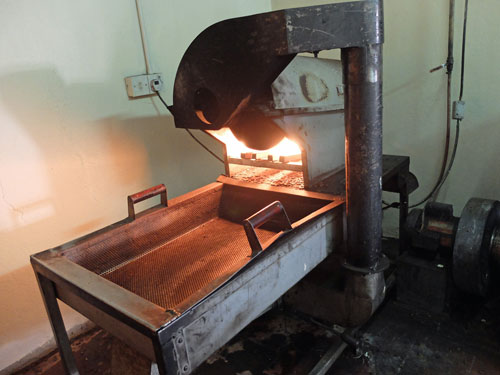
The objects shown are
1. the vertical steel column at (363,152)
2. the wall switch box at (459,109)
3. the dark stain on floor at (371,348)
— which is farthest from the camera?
the wall switch box at (459,109)

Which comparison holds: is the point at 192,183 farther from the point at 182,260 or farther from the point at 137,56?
the point at 182,260

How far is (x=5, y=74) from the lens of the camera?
4.90ft

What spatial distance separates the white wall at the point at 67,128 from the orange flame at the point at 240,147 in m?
0.52

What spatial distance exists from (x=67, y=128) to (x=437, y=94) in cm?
198

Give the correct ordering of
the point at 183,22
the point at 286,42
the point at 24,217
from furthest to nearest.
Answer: the point at 183,22 < the point at 24,217 < the point at 286,42

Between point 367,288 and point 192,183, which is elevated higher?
point 192,183

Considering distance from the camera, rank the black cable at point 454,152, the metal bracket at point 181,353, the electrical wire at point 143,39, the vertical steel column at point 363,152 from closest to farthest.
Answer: the metal bracket at point 181,353 < the vertical steel column at point 363,152 < the electrical wire at point 143,39 < the black cable at point 454,152

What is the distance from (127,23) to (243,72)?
998 mm

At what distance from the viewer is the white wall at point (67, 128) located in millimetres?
1550

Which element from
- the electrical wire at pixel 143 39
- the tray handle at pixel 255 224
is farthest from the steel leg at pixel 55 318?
the electrical wire at pixel 143 39

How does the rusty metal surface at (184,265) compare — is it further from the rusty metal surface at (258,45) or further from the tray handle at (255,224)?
the rusty metal surface at (258,45)

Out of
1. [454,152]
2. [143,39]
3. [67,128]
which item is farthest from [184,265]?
[454,152]

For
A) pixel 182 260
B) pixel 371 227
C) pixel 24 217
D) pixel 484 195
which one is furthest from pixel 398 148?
pixel 24 217

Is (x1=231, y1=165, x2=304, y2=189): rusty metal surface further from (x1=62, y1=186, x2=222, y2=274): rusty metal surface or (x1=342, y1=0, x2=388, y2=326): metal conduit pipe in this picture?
(x1=342, y1=0, x2=388, y2=326): metal conduit pipe
